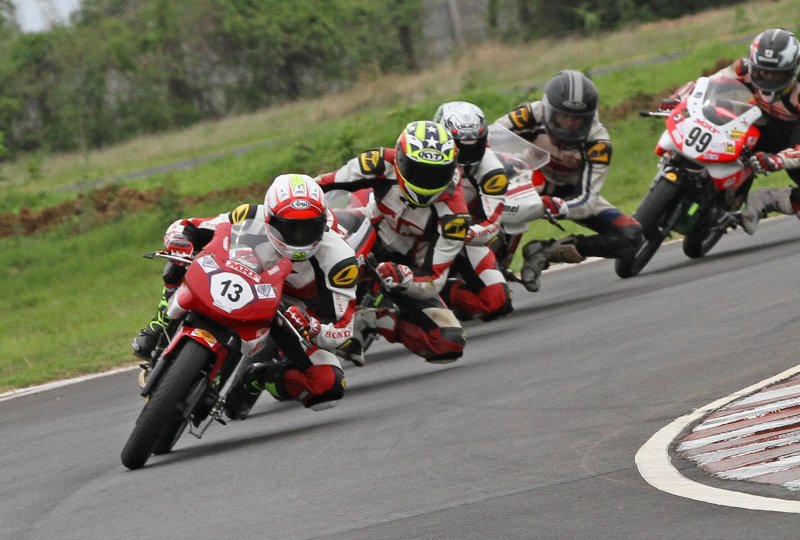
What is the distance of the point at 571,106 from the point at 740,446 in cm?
743

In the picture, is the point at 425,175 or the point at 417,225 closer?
the point at 425,175

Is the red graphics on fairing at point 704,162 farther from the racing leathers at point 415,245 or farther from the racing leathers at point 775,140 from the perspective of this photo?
the racing leathers at point 415,245

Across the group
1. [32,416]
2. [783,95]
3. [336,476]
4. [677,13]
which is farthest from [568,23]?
[336,476]

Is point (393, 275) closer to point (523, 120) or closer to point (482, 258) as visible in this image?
point (482, 258)

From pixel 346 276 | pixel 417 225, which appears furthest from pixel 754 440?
pixel 417 225

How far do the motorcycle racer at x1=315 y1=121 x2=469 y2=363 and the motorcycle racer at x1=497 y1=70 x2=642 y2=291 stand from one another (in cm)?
188

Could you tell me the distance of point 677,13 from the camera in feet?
168

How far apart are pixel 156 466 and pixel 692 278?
6723 mm

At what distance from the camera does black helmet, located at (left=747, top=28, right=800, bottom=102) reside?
1372cm

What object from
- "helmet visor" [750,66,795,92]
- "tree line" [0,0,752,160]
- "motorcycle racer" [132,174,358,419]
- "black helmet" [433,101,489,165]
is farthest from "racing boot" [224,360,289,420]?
"tree line" [0,0,752,160]

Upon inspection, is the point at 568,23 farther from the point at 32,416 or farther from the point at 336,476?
the point at 336,476

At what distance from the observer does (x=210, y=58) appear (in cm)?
5366

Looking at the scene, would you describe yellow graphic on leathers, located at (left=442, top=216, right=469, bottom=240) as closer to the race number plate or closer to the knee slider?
the knee slider

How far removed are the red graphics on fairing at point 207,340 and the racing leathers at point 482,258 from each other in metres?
4.04
